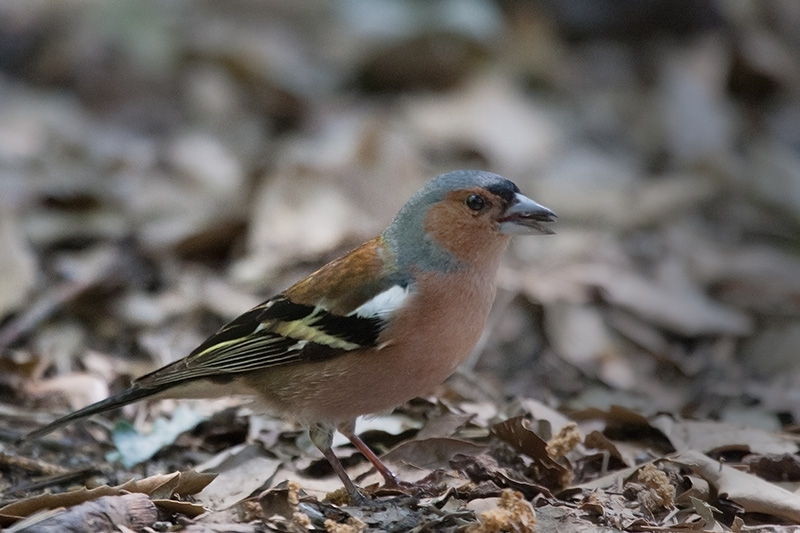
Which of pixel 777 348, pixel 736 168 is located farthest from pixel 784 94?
pixel 777 348

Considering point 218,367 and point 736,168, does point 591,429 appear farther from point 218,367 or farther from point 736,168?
point 736,168

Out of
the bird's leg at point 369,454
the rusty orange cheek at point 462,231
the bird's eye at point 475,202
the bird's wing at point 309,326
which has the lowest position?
the bird's leg at point 369,454

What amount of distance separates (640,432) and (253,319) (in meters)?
2.12

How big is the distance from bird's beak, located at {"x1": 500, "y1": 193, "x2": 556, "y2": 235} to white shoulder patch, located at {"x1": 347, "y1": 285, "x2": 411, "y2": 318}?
2.01ft

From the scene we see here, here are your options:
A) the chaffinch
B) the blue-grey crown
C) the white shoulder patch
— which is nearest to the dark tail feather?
the chaffinch

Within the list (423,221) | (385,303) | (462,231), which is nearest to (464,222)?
(462,231)

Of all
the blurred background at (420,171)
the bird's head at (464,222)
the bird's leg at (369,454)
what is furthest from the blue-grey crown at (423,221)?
the blurred background at (420,171)

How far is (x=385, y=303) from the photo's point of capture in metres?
4.91

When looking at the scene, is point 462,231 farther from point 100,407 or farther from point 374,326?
point 100,407

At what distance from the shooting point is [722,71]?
11.5 metres

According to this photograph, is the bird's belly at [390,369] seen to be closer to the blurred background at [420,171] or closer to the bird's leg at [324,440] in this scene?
the bird's leg at [324,440]

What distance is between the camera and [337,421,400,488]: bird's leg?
491cm

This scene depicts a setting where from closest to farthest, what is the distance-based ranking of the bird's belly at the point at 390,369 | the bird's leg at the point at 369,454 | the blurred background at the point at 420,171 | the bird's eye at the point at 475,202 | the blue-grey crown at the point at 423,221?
the bird's belly at the point at 390,369 < the bird's leg at the point at 369,454 < the blue-grey crown at the point at 423,221 < the bird's eye at the point at 475,202 < the blurred background at the point at 420,171

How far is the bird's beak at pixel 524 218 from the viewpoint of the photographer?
5105mm
